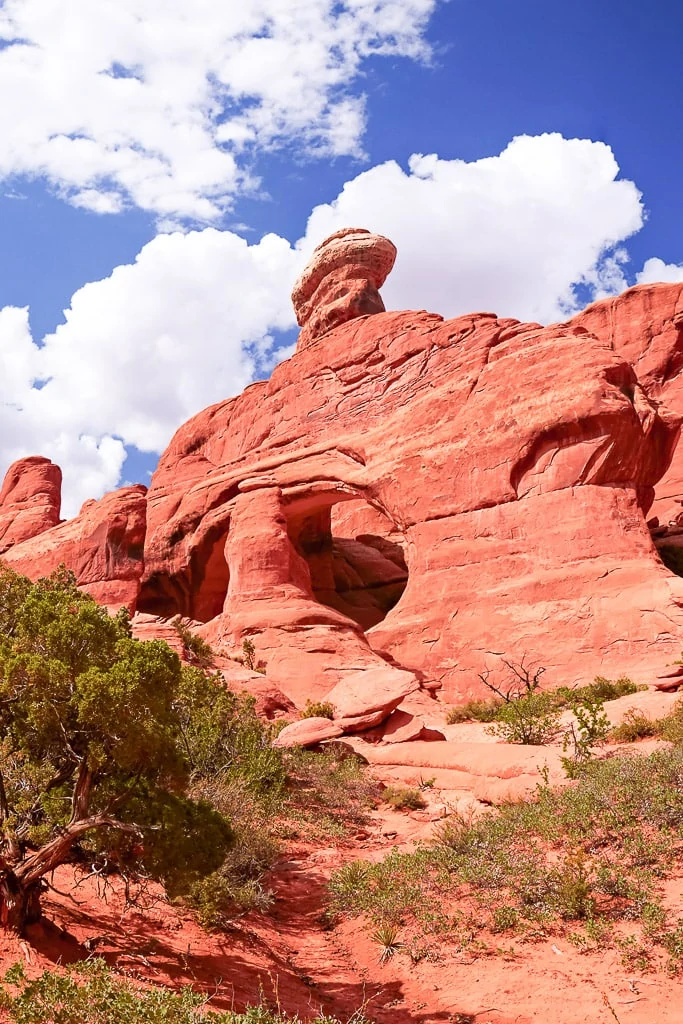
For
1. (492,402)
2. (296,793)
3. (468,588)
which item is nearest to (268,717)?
(296,793)

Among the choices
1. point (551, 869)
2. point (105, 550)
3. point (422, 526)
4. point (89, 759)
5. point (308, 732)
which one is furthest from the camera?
point (105, 550)

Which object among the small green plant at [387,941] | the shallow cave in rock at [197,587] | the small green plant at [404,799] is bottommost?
the small green plant at [387,941]

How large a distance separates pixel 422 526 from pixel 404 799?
13.1 metres

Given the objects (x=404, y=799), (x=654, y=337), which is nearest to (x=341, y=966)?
(x=404, y=799)

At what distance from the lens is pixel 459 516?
23.2 meters

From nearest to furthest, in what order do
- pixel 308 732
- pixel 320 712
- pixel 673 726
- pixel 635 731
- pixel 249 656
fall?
pixel 673 726, pixel 635 731, pixel 308 732, pixel 320 712, pixel 249 656

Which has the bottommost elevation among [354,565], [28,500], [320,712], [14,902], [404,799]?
[404,799]

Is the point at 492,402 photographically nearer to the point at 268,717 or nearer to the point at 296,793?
the point at 268,717

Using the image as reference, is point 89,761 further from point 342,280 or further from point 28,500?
point 342,280

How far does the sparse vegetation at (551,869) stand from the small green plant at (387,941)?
0.15m

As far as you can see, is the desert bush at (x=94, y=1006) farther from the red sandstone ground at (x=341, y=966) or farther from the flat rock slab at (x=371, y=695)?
the flat rock slab at (x=371, y=695)

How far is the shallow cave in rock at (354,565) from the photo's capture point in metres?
31.0

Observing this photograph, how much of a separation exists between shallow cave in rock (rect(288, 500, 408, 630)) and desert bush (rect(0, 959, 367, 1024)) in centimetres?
2431

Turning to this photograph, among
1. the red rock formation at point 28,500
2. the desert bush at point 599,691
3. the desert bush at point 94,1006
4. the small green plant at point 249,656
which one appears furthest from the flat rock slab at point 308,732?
the red rock formation at point 28,500
